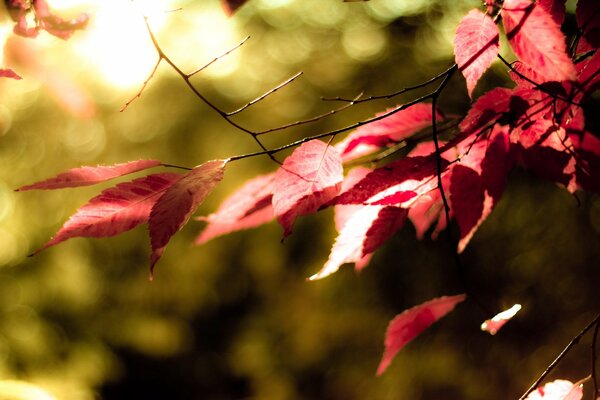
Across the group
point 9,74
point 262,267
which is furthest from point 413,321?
point 262,267

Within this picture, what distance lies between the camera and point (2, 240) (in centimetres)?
427

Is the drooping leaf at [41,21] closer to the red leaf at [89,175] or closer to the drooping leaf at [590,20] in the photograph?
the red leaf at [89,175]

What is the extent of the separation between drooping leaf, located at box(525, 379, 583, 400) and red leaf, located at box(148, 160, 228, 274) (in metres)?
0.33

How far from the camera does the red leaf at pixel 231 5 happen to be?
42 centimetres

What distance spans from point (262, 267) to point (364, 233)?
3547 millimetres

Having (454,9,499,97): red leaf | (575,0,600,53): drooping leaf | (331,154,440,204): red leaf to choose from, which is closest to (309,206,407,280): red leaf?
(331,154,440,204): red leaf

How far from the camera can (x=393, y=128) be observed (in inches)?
22.1

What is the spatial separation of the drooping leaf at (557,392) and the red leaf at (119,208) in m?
0.36

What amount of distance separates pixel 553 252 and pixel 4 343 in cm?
426

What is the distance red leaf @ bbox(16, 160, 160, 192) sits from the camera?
420 mm

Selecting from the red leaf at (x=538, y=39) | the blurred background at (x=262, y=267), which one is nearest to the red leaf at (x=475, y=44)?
the red leaf at (x=538, y=39)

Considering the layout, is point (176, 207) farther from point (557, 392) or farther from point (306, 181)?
point (557, 392)

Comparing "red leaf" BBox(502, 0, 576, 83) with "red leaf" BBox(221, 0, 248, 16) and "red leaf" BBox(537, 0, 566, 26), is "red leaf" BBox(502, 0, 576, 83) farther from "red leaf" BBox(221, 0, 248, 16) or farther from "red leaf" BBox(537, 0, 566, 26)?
"red leaf" BBox(221, 0, 248, 16)

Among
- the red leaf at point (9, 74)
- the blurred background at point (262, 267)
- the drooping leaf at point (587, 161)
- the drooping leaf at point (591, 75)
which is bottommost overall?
the blurred background at point (262, 267)
